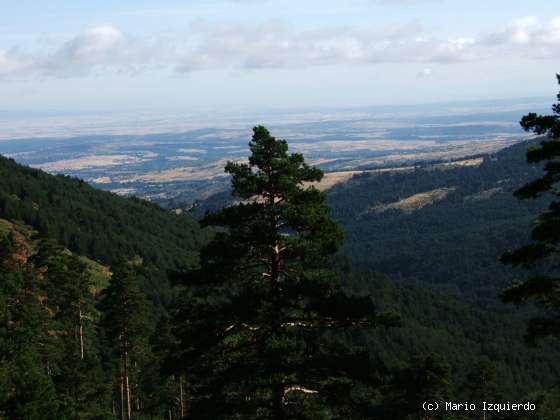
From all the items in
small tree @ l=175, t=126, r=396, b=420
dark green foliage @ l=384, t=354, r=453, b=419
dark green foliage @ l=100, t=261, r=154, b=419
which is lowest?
dark green foliage @ l=384, t=354, r=453, b=419

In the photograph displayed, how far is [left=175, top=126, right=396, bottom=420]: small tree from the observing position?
17.9 m

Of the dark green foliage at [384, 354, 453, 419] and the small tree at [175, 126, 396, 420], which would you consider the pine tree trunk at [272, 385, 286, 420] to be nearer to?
the small tree at [175, 126, 396, 420]

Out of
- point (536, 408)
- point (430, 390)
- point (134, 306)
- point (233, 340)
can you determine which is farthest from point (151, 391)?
point (233, 340)

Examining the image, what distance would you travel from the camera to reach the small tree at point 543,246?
17422 millimetres

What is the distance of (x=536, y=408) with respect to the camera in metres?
53.0

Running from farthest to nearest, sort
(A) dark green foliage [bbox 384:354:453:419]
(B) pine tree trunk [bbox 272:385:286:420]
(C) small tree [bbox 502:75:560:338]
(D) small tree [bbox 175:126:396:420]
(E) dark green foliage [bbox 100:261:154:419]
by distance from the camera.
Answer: (E) dark green foliage [bbox 100:261:154:419], (A) dark green foliage [bbox 384:354:453:419], (B) pine tree trunk [bbox 272:385:286:420], (D) small tree [bbox 175:126:396:420], (C) small tree [bbox 502:75:560:338]

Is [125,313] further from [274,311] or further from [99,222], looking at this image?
[99,222]

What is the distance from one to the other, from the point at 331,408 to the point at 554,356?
541 feet

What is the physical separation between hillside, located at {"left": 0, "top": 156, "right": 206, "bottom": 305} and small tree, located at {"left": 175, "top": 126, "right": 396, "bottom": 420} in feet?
260

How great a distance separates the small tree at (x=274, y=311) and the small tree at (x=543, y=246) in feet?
13.5

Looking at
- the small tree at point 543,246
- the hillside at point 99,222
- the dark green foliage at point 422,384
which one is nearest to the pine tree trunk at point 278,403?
the small tree at point 543,246

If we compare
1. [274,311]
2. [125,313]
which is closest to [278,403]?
[274,311]

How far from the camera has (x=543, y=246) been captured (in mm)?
17750

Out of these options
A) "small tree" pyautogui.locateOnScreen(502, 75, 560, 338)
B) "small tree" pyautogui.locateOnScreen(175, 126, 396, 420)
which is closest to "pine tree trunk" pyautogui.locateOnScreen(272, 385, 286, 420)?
"small tree" pyautogui.locateOnScreen(175, 126, 396, 420)
